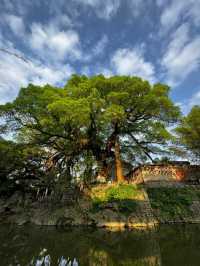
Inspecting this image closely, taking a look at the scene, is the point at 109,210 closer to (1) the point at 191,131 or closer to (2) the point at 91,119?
(2) the point at 91,119

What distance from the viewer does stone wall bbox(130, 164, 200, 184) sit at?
13930 mm

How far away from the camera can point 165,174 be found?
46.7 feet

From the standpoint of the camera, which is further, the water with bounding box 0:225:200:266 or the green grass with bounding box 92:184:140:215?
the green grass with bounding box 92:184:140:215

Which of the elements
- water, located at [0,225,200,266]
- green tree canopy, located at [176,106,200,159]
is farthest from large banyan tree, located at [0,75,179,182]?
water, located at [0,225,200,266]

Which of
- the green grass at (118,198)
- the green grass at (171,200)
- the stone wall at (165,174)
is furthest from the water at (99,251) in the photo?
the stone wall at (165,174)

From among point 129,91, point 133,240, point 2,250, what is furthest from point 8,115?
point 133,240

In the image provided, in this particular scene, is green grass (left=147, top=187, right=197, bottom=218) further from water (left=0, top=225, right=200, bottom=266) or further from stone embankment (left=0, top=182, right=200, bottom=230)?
water (left=0, top=225, right=200, bottom=266)

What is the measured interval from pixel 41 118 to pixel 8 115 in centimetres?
187

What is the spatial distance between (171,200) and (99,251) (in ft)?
22.0

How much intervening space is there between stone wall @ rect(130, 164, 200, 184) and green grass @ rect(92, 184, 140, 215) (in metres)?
3.61

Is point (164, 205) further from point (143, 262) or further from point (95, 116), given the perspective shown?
point (143, 262)

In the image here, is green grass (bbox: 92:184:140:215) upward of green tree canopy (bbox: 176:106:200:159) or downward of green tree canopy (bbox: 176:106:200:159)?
downward

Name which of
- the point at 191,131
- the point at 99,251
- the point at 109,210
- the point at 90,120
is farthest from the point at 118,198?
the point at 191,131

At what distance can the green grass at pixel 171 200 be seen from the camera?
10290 mm
